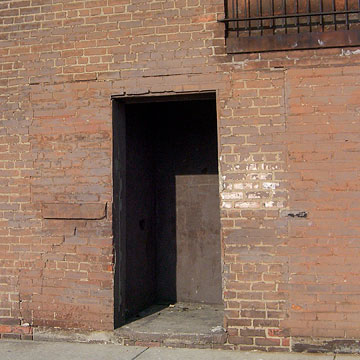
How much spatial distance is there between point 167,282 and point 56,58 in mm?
3447

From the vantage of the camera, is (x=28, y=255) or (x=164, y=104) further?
(x=164, y=104)

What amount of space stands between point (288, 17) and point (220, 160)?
68.3 inches

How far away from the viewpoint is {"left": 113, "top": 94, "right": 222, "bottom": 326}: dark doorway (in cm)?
667

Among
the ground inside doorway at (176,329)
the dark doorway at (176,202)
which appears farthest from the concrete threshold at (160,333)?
the dark doorway at (176,202)

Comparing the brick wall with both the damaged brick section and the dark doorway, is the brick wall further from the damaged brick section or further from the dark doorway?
the dark doorway

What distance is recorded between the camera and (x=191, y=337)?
530cm

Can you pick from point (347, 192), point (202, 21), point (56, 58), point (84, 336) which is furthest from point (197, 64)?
point (84, 336)

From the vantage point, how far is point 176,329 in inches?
218

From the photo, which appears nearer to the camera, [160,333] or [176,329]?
[160,333]

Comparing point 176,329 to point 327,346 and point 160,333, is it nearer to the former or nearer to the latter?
point 160,333

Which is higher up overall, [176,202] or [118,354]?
[176,202]

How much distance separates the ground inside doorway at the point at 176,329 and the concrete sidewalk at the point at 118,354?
10 centimetres

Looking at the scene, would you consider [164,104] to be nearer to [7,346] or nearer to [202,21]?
[202,21]

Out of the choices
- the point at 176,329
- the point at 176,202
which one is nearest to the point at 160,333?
the point at 176,329
